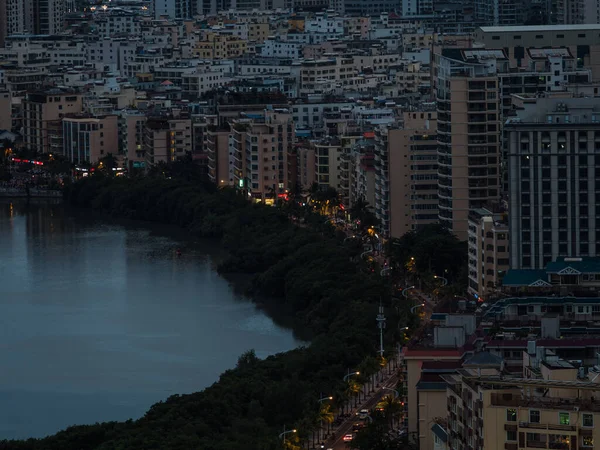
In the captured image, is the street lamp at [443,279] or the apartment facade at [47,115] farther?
the apartment facade at [47,115]

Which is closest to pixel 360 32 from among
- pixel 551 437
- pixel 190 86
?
pixel 190 86

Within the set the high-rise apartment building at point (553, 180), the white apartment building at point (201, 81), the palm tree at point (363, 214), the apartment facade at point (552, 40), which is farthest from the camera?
the white apartment building at point (201, 81)

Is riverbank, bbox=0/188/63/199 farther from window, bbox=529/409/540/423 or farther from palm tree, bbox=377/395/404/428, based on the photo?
window, bbox=529/409/540/423

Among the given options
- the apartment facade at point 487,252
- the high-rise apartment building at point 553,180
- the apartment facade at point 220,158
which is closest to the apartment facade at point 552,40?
the apartment facade at point 487,252

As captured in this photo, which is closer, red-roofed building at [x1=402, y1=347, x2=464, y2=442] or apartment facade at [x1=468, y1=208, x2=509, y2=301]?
red-roofed building at [x1=402, y1=347, x2=464, y2=442]

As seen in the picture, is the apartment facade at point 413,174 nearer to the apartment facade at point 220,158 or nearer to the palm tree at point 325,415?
the apartment facade at point 220,158

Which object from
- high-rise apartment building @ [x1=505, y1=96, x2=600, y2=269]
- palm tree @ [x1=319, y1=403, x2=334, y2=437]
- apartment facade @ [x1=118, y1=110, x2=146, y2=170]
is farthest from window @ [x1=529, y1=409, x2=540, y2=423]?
apartment facade @ [x1=118, y1=110, x2=146, y2=170]

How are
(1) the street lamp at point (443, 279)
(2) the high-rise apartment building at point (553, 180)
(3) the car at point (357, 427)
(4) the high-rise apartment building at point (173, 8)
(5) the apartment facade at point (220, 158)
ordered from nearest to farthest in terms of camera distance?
(3) the car at point (357, 427)
(2) the high-rise apartment building at point (553, 180)
(1) the street lamp at point (443, 279)
(5) the apartment facade at point (220, 158)
(4) the high-rise apartment building at point (173, 8)

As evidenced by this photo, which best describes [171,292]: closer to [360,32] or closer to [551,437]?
[551,437]
